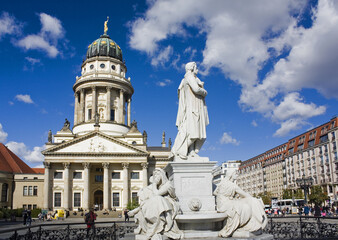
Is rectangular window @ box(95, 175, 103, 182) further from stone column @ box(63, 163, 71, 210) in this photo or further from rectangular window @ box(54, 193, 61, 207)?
rectangular window @ box(54, 193, 61, 207)

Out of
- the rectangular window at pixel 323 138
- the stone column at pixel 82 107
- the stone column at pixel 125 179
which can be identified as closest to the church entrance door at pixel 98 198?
the stone column at pixel 125 179

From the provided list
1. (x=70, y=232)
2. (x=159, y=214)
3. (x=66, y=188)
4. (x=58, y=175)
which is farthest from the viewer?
(x=58, y=175)

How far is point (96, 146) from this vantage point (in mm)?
58844

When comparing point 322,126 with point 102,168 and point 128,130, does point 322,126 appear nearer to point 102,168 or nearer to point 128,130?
point 128,130

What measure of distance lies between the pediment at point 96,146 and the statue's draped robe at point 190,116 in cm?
5108

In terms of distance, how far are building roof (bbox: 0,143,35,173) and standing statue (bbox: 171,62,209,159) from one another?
60.5 metres

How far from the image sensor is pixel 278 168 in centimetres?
8906

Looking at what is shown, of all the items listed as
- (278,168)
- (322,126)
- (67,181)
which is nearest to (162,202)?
(67,181)

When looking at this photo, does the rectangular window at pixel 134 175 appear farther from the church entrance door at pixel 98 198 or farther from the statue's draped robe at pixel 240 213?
the statue's draped robe at pixel 240 213

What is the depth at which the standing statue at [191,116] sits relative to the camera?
8164 mm

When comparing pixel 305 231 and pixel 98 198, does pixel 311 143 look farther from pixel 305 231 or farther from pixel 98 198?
pixel 305 231

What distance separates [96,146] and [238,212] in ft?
176

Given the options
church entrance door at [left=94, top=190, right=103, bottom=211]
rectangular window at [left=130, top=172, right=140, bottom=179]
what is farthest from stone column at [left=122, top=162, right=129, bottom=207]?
church entrance door at [left=94, top=190, right=103, bottom=211]

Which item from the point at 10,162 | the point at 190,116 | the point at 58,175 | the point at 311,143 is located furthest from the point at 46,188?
the point at 311,143
